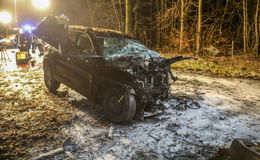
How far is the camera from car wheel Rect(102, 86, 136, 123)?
424 centimetres

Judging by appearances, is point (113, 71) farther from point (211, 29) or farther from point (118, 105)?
point (211, 29)

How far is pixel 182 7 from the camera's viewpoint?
15.1m

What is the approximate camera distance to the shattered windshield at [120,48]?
4.88 meters

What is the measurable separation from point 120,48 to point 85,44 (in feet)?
2.85

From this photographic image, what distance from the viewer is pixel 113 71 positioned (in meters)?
4.41

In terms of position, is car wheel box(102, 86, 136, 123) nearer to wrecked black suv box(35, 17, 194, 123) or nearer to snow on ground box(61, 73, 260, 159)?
wrecked black suv box(35, 17, 194, 123)

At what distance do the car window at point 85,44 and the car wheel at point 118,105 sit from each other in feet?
3.50

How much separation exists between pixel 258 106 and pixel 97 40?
4836mm

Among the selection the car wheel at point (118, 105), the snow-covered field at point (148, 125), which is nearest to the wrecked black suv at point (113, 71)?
the car wheel at point (118, 105)

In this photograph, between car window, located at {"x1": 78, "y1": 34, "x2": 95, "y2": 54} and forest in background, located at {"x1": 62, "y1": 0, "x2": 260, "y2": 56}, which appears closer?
car window, located at {"x1": 78, "y1": 34, "x2": 95, "y2": 54}

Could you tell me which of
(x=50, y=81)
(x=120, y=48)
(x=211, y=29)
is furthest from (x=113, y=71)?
(x=211, y=29)

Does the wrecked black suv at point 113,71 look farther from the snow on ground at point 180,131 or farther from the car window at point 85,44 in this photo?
the snow on ground at point 180,131

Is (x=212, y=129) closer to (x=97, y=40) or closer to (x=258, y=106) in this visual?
(x=258, y=106)

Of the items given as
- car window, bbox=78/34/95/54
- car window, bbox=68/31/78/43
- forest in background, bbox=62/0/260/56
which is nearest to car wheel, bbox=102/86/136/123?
car window, bbox=78/34/95/54
